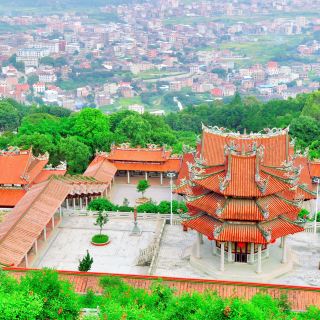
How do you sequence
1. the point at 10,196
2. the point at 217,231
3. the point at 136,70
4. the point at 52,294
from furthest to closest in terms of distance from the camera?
the point at 136,70
the point at 10,196
the point at 217,231
the point at 52,294

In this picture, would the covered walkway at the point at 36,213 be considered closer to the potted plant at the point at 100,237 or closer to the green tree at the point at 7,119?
the potted plant at the point at 100,237

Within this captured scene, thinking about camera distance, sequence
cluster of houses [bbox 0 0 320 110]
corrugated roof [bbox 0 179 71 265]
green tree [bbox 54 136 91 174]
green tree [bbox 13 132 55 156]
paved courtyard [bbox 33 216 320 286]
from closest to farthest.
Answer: corrugated roof [bbox 0 179 71 265]
paved courtyard [bbox 33 216 320 286]
green tree [bbox 13 132 55 156]
green tree [bbox 54 136 91 174]
cluster of houses [bbox 0 0 320 110]

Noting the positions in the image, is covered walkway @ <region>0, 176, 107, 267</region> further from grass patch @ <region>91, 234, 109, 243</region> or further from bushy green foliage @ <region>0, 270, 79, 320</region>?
bushy green foliage @ <region>0, 270, 79, 320</region>

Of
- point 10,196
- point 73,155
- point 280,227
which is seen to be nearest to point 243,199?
point 280,227

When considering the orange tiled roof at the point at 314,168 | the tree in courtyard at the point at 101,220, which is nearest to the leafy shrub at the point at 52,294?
the tree in courtyard at the point at 101,220

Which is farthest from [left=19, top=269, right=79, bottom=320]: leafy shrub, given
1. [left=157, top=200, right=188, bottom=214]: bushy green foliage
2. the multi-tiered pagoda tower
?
[left=157, top=200, right=188, bottom=214]: bushy green foliage

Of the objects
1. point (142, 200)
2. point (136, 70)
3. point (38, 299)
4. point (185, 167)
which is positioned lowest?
point (136, 70)

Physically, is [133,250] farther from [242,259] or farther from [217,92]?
[217,92]
